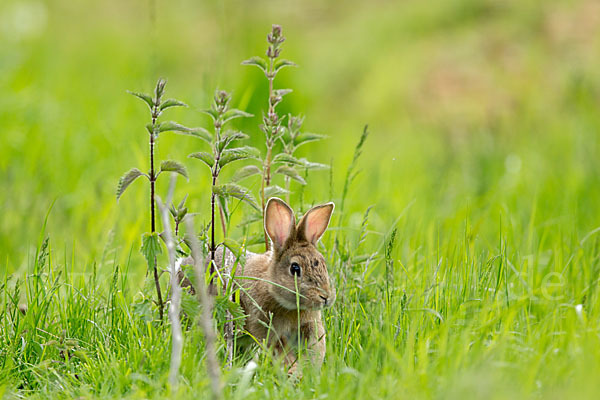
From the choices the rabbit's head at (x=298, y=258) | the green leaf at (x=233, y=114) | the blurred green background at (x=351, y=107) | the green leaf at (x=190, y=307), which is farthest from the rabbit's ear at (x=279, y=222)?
the blurred green background at (x=351, y=107)

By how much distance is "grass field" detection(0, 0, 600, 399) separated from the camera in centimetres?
271

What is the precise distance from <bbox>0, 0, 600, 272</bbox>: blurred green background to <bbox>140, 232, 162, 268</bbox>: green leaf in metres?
0.87

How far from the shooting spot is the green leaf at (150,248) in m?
2.75

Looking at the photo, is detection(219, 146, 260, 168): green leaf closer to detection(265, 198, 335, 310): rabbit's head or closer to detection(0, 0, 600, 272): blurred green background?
detection(265, 198, 335, 310): rabbit's head

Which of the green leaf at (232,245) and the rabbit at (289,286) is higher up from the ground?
the green leaf at (232,245)

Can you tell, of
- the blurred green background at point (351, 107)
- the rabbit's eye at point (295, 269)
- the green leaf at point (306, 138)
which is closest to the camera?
the rabbit's eye at point (295, 269)

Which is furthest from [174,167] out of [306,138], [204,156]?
[306,138]

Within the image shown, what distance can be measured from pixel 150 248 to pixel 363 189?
8.13 ft

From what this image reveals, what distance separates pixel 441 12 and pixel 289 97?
2.69m

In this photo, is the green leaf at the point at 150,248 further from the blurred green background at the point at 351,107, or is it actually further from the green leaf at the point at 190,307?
the blurred green background at the point at 351,107

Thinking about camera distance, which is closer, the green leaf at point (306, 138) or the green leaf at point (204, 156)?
the green leaf at point (204, 156)

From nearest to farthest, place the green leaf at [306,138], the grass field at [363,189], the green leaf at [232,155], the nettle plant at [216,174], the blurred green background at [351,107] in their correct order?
the grass field at [363,189]
the nettle plant at [216,174]
the green leaf at [232,155]
the green leaf at [306,138]
the blurred green background at [351,107]

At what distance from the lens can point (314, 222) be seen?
3.24m

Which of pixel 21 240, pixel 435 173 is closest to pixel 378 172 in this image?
pixel 435 173
